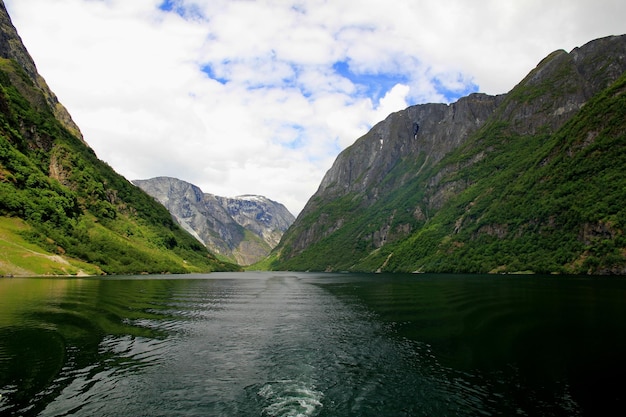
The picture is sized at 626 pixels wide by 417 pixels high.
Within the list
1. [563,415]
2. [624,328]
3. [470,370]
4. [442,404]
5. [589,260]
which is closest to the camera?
[563,415]

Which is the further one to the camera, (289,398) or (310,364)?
(310,364)

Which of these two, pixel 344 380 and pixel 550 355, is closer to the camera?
pixel 344 380

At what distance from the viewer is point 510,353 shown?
31.6m

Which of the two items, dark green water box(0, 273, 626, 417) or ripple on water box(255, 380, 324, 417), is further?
dark green water box(0, 273, 626, 417)

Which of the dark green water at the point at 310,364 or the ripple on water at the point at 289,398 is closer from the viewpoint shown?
the ripple on water at the point at 289,398

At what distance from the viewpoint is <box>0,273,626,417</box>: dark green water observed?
2111 centimetres

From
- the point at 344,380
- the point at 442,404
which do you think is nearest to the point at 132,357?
the point at 344,380

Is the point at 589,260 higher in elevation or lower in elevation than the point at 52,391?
higher

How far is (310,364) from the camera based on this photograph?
2981 cm

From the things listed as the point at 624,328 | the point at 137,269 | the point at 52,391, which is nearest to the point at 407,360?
the point at 52,391

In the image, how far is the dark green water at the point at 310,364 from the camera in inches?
831

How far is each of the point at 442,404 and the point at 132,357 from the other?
24.0 meters

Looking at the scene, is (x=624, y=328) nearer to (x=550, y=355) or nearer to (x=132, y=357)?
(x=550, y=355)

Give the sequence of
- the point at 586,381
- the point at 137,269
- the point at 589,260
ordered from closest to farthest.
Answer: the point at 586,381 → the point at 589,260 → the point at 137,269
